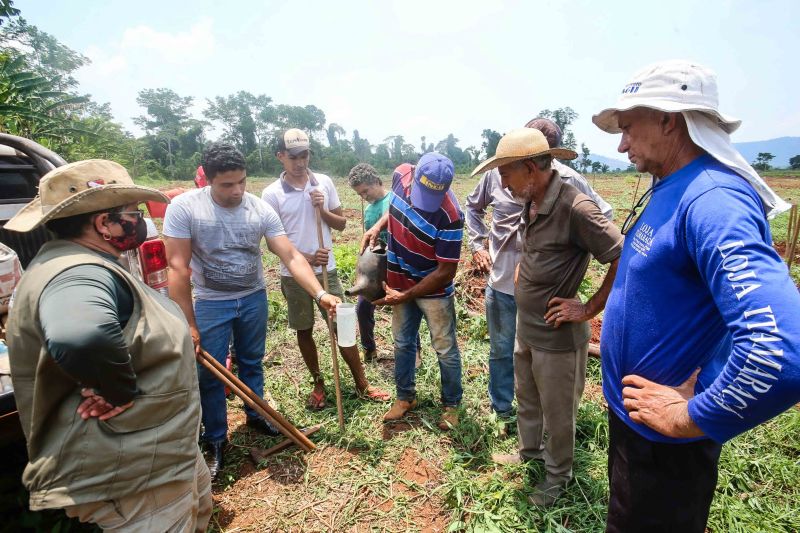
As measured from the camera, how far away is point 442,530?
253 centimetres

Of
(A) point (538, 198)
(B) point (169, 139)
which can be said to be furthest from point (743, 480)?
(B) point (169, 139)

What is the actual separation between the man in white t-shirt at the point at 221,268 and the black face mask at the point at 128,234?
102 centimetres

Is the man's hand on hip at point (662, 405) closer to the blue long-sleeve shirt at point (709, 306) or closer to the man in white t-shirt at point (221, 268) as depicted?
the blue long-sleeve shirt at point (709, 306)

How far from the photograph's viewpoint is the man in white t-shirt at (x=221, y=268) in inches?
108

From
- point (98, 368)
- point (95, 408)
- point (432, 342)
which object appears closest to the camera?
point (98, 368)

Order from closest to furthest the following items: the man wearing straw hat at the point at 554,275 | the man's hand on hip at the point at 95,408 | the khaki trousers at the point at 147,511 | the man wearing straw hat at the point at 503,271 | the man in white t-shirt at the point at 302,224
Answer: the man's hand on hip at the point at 95,408, the khaki trousers at the point at 147,511, the man wearing straw hat at the point at 554,275, the man wearing straw hat at the point at 503,271, the man in white t-shirt at the point at 302,224

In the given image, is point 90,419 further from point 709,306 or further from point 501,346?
point 501,346

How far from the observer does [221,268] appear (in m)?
2.93

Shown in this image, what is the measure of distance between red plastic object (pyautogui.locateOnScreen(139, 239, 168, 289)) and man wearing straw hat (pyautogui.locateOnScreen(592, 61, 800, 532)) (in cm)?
286

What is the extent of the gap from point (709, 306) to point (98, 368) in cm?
200

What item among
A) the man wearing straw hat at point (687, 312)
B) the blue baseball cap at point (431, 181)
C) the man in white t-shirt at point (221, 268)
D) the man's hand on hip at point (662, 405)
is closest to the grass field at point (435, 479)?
the man in white t-shirt at point (221, 268)

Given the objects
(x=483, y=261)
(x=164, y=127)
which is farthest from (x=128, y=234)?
(x=164, y=127)

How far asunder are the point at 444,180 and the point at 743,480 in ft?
9.14

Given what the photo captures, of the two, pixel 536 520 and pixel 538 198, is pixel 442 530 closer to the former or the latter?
pixel 536 520
